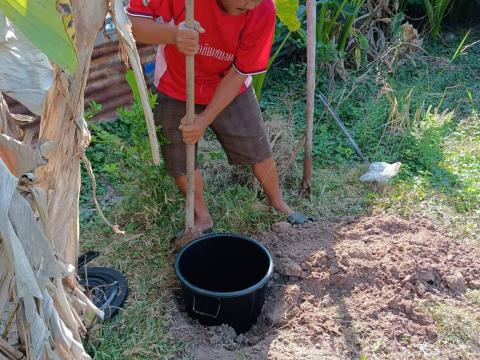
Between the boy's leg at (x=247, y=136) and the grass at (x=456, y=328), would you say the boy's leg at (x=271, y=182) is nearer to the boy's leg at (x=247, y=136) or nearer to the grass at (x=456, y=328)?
the boy's leg at (x=247, y=136)

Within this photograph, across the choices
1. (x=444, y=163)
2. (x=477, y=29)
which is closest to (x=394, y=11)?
(x=477, y=29)

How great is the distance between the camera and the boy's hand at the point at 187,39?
6.37 ft

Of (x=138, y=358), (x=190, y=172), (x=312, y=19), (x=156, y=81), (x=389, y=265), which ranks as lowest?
(x=138, y=358)

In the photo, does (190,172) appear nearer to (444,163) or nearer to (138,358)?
(138,358)

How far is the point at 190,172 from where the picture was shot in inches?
89.0

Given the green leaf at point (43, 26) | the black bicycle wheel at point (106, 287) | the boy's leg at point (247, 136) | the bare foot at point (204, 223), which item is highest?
the green leaf at point (43, 26)

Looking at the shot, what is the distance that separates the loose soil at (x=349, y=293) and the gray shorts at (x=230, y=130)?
1.35 ft

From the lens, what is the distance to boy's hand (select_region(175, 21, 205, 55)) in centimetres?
194

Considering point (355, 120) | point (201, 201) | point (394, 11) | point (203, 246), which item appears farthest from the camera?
point (394, 11)

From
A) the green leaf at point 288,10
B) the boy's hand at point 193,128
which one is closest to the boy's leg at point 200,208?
the boy's hand at point 193,128

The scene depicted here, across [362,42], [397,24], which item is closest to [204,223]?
[362,42]

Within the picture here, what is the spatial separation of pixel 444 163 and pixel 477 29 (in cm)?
255

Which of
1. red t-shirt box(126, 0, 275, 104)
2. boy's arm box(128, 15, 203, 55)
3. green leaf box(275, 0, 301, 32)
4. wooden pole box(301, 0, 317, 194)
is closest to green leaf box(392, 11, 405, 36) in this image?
green leaf box(275, 0, 301, 32)

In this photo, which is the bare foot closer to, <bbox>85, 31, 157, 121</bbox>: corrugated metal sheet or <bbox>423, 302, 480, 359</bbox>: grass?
<bbox>423, 302, 480, 359</bbox>: grass
